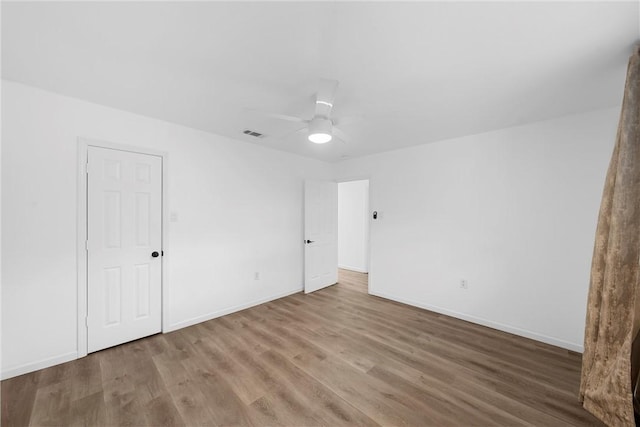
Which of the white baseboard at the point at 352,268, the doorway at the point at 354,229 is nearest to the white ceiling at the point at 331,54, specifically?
the doorway at the point at 354,229

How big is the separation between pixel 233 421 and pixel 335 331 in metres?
1.50

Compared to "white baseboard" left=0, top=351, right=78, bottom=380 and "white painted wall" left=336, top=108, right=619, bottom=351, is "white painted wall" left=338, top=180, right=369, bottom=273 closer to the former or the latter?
"white painted wall" left=336, top=108, right=619, bottom=351

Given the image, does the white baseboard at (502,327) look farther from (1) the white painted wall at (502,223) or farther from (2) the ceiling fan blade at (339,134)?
(2) the ceiling fan blade at (339,134)

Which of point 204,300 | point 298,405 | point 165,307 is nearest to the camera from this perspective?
point 298,405

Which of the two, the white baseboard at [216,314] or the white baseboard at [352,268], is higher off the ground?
the white baseboard at [216,314]

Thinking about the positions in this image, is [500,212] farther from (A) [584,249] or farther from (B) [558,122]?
(B) [558,122]

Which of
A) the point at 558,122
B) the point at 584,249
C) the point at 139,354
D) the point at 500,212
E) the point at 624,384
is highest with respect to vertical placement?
the point at 558,122

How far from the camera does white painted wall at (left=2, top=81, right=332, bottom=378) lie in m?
2.03

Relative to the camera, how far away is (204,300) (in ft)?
10.4

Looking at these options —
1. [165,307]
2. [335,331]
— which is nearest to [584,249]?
[335,331]

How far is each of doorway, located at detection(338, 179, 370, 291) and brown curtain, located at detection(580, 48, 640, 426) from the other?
4.26 metres

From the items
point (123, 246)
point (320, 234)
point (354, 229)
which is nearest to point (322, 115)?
point (123, 246)

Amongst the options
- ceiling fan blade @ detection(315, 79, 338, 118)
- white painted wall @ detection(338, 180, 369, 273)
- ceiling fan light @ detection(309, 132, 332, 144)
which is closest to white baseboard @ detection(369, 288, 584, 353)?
white painted wall @ detection(338, 180, 369, 273)

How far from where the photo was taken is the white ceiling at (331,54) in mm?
1292
